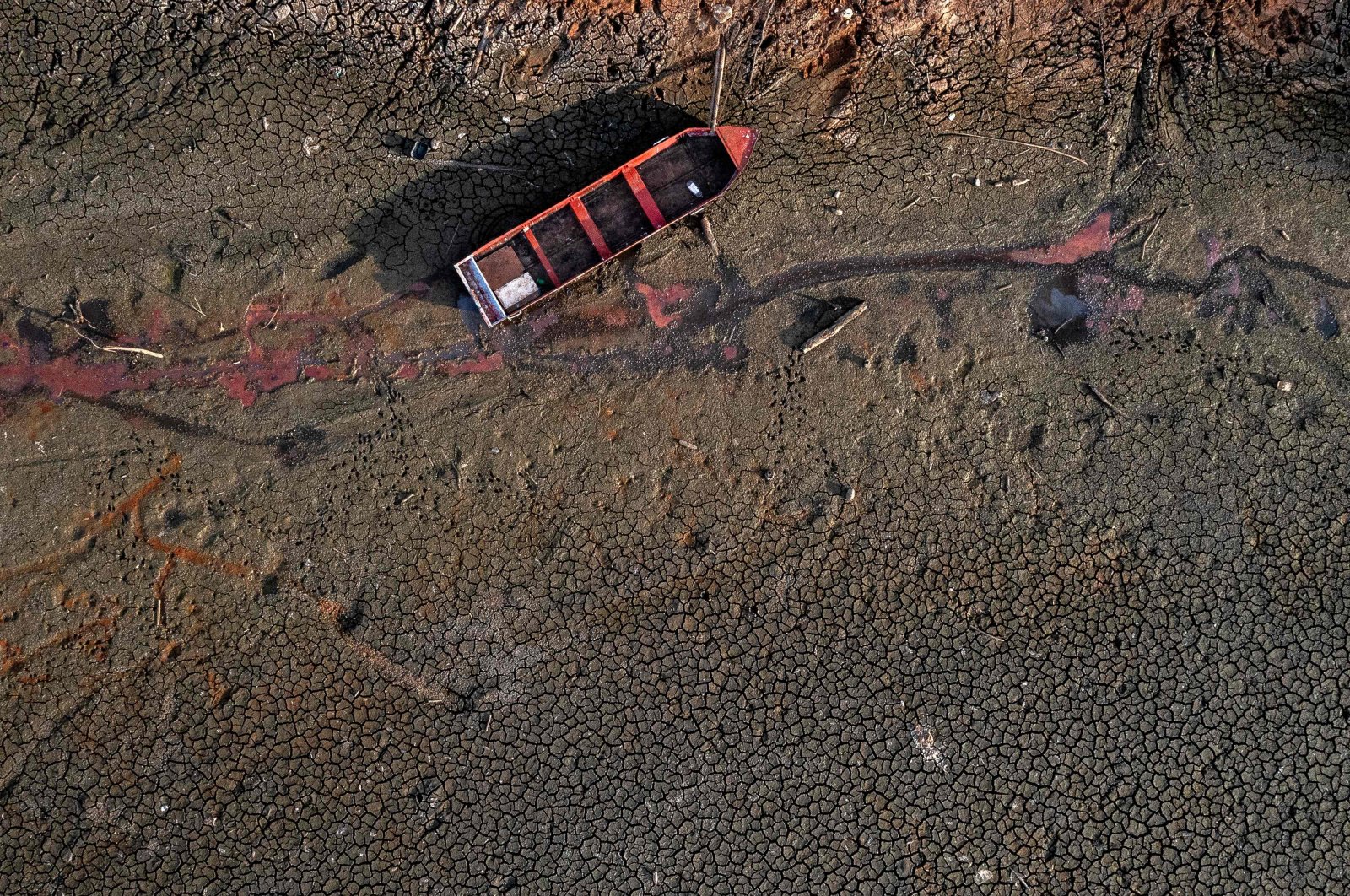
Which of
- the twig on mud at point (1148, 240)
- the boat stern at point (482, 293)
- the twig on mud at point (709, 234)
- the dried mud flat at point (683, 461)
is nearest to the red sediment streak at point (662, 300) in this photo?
the dried mud flat at point (683, 461)

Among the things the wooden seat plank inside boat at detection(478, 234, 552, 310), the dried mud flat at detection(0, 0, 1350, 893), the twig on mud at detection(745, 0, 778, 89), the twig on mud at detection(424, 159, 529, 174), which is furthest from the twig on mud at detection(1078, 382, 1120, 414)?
the twig on mud at detection(424, 159, 529, 174)

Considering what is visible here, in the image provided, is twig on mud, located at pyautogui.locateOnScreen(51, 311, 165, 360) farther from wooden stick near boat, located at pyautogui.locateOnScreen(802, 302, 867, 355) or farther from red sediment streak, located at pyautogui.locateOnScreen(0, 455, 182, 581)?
wooden stick near boat, located at pyautogui.locateOnScreen(802, 302, 867, 355)

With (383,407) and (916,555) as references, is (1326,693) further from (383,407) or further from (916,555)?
(383,407)

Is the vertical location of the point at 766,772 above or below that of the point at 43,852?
below

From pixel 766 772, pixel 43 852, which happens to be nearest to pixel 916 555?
pixel 766 772

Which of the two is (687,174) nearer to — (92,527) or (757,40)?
(757,40)

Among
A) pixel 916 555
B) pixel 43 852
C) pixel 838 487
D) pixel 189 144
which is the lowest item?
pixel 916 555

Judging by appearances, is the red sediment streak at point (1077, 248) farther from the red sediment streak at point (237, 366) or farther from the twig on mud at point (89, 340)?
the twig on mud at point (89, 340)

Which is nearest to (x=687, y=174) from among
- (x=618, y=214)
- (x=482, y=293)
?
(x=618, y=214)
